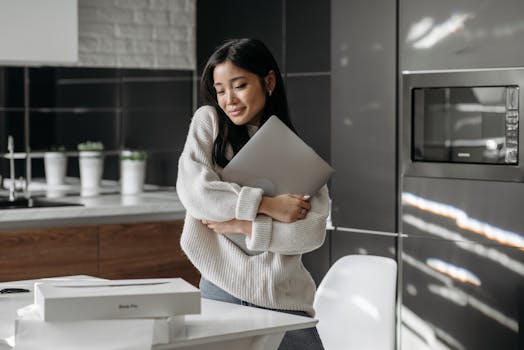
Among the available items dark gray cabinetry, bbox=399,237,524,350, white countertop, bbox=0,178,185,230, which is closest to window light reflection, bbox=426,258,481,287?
dark gray cabinetry, bbox=399,237,524,350

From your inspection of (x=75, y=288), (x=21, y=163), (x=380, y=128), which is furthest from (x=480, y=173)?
(x=21, y=163)

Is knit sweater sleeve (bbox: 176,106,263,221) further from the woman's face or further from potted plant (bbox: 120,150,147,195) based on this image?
potted plant (bbox: 120,150,147,195)

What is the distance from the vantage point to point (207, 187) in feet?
7.74

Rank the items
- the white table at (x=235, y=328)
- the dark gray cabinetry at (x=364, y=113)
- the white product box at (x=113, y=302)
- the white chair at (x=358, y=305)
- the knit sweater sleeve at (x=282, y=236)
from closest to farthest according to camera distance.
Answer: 1. the white product box at (x=113, y=302)
2. the white table at (x=235, y=328)
3. the knit sweater sleeve at (x=282, y=236)
4. the white chair at (x=358, y=305)
5. the dark gray cabinetry at (x=364, y=113)

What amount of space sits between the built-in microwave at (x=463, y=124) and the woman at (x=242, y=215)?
1.29 m

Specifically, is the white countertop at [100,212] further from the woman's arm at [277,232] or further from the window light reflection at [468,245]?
the woman's arm at [277,232]

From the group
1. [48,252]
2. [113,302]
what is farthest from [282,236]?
[48,252]

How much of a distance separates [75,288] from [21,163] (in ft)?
9.36

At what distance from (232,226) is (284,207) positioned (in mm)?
143

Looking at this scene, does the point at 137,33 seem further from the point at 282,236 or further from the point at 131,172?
the point at 282,236

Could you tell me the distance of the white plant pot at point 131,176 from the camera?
4.95 metres

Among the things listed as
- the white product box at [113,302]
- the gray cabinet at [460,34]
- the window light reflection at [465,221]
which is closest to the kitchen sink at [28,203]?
the window light reflection at [465,221]

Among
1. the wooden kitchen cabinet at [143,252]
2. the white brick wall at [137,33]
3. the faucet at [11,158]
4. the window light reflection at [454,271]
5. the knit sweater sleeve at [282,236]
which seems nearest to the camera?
the knit sweater sleeve at [282,236]

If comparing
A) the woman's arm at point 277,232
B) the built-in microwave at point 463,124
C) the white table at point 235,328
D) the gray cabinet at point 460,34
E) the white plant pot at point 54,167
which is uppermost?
the gray cabinet at point 460,34
